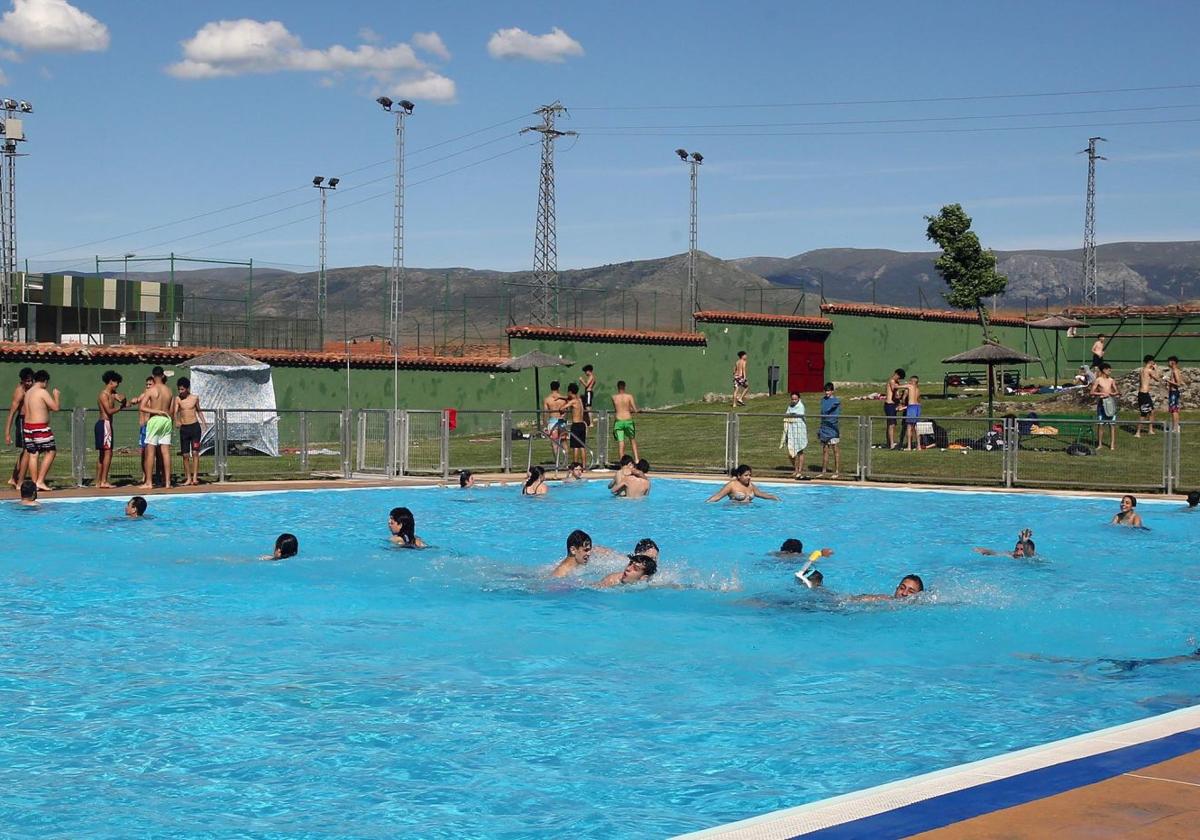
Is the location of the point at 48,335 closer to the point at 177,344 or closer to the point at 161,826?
the point at 177,344

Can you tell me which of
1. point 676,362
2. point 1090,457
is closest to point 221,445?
point 1090,457

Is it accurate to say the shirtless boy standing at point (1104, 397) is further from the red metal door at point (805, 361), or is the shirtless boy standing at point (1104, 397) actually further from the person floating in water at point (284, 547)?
the red metal door at point (805, 361)

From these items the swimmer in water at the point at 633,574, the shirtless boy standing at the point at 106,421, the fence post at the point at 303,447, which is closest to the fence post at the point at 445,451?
the fence post at the point at 303,447

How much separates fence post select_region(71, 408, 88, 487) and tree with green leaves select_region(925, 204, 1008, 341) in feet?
120

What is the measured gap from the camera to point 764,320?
44656 mm

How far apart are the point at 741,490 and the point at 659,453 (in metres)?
7.92

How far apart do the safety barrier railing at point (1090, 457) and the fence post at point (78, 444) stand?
52.8 ft

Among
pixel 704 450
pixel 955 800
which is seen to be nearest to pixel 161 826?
pixel 955 800

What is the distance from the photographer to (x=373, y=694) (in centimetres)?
993

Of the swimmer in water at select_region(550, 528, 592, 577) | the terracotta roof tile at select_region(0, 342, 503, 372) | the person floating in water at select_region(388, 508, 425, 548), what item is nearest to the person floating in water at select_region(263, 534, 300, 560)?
the person floating in water at select_region(388, 508, 425, 548)

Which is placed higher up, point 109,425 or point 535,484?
point 109,425

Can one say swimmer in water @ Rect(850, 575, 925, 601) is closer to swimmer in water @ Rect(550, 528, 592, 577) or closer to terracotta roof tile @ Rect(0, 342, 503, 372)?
swimmer in water @ Rect(550, 528, 592, 577)

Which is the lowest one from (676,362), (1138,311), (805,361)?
(676,362)

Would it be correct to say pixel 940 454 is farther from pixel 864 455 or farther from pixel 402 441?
pixel 402 441
